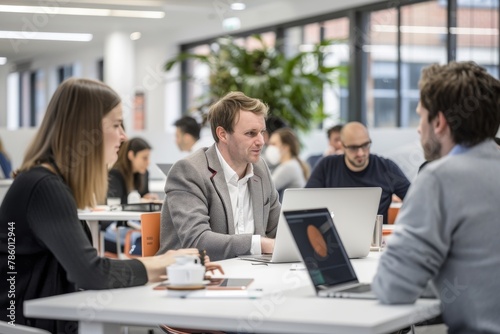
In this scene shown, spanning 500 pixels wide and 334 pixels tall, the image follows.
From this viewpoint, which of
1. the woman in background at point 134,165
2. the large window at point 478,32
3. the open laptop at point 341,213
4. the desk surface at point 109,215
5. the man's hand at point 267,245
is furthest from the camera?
the large window at point 478,32

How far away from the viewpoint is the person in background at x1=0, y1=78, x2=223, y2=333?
2154 mm

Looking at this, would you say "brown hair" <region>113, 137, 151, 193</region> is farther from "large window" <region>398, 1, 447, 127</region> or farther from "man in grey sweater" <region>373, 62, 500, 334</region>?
"man in grey sweater" <region>373, 62, 500, 334</region>

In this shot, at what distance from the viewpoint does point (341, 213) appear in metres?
2.88

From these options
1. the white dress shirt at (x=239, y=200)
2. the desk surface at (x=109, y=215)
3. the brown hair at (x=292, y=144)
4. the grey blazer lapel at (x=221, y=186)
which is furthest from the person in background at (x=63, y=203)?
the brown hair at (x=292, y=144)

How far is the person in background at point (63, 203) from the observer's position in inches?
84.8

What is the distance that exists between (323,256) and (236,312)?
41 cm

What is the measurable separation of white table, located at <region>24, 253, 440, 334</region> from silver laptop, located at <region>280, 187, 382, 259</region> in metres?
0.61

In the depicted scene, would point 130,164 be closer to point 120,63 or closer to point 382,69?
point 382,69

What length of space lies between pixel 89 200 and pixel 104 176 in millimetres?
77

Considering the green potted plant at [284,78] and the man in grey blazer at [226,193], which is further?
the green potted plant at [284,78]

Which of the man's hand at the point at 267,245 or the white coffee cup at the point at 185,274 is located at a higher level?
the white coffee cup at the point at 185,274

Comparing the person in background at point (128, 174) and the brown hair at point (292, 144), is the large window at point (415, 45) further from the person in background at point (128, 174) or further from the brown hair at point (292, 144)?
the person in background at point (128, 174)

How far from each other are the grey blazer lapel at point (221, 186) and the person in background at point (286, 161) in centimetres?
353

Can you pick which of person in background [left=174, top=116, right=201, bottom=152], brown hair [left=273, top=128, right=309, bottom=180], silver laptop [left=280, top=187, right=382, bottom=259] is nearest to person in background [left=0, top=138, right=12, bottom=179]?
person in background [left=174, top=116, right=201, bottom=152]
